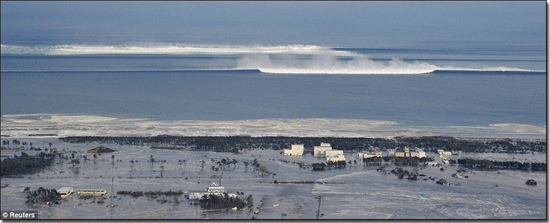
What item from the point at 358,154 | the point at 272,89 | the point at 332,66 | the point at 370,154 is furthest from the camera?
the point at 332,66

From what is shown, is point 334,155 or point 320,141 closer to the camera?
point 334,155

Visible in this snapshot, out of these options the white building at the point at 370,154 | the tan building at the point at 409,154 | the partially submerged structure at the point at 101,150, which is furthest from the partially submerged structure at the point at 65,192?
the tan building at the point at 409,154

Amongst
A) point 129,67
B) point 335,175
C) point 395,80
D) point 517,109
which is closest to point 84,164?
point 335,175

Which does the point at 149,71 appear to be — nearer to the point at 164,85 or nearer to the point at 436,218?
the point at 164,85

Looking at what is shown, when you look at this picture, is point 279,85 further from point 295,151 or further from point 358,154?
point 358,154

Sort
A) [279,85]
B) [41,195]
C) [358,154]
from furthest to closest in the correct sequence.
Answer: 1. [279,85]
2. [358,154]
3. [41,195]

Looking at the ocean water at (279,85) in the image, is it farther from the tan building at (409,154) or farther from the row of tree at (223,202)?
the row of tree at (223,202)

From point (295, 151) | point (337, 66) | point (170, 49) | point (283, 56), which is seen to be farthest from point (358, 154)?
point (170, 49)
